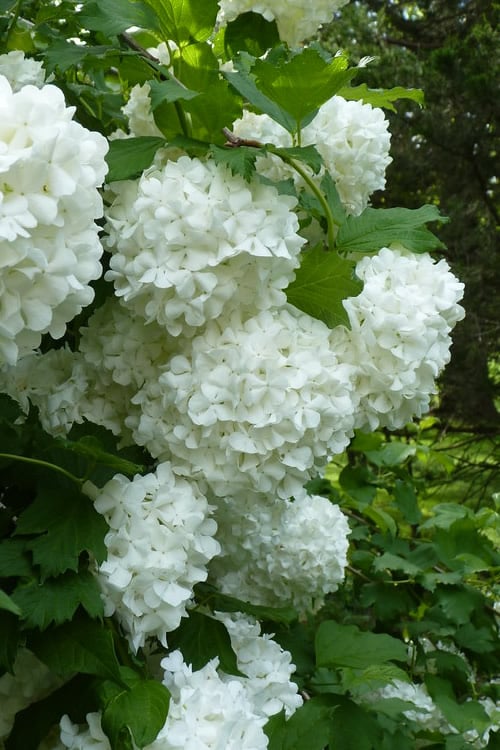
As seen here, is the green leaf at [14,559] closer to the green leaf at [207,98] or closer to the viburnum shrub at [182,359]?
the viburnum shrub at [182,359]

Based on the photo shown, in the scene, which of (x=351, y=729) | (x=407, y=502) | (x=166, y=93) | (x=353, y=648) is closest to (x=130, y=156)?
(x=166, y=93)

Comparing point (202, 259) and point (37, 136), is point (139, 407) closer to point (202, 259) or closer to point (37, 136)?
point (202, 259)

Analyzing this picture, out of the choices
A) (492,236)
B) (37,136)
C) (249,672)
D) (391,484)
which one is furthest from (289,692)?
(492,236)

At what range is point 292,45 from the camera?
6.14 feet

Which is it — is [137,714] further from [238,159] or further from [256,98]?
[256,98]

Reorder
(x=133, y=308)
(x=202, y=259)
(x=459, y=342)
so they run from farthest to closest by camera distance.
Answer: (x=459, y=342) < (x=133, y=308) < (x=202, y=259)

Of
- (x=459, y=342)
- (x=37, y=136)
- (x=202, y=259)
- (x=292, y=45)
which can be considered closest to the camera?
(x=37, y=136)

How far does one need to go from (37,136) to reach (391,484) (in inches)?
98.2

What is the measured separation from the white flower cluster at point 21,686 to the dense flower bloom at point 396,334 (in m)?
0.65

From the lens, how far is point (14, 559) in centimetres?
126

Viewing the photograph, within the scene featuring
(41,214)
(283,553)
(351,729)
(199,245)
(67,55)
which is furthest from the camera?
(283,553)

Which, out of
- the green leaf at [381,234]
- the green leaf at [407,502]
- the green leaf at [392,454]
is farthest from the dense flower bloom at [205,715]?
the green leaf at [392,454]

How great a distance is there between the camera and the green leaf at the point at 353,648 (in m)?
1.87

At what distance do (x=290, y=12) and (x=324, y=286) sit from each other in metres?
0.70
